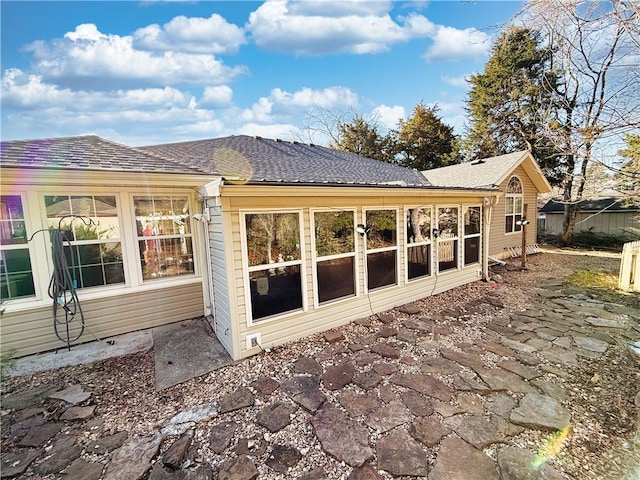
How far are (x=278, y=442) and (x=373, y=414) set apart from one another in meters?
0.94

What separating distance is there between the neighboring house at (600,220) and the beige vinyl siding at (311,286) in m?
12.2

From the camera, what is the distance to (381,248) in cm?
545

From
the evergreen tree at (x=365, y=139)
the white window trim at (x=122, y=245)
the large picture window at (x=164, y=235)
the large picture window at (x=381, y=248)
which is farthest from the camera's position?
the evergreen tree at (x=365, y=139)

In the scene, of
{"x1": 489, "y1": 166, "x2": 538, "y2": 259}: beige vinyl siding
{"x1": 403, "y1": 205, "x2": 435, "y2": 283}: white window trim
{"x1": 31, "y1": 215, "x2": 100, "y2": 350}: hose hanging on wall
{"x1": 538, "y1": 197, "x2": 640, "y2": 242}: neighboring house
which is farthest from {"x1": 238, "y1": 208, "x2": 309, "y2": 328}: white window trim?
{"x1": 538, "y1": 197, "x2": 640, "y2": 242}: neighboring house

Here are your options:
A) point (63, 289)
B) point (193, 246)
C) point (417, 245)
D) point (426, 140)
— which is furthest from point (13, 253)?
point (426, 140)

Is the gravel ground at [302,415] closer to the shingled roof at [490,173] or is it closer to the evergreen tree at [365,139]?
the shingled roof at [490,173]

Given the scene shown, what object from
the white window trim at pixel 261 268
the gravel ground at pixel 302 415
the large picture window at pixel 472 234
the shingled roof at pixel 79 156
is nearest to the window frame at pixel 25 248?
the shingled roof at pixel 79 156

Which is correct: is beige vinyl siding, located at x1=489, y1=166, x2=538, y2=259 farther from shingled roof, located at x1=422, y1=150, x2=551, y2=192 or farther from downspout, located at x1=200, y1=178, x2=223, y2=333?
downspout, located at x1=200, y1=178, x2=223, y2=333

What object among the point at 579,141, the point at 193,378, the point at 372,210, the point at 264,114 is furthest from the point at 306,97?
the point at 193,378

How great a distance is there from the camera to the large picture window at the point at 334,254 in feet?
15.2

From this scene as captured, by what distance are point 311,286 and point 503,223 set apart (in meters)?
10.0

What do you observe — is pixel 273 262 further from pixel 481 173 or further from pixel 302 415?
pixel 481 173

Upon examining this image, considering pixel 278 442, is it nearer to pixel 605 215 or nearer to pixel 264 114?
pixel 264 114

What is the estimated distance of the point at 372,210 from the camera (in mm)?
5242
